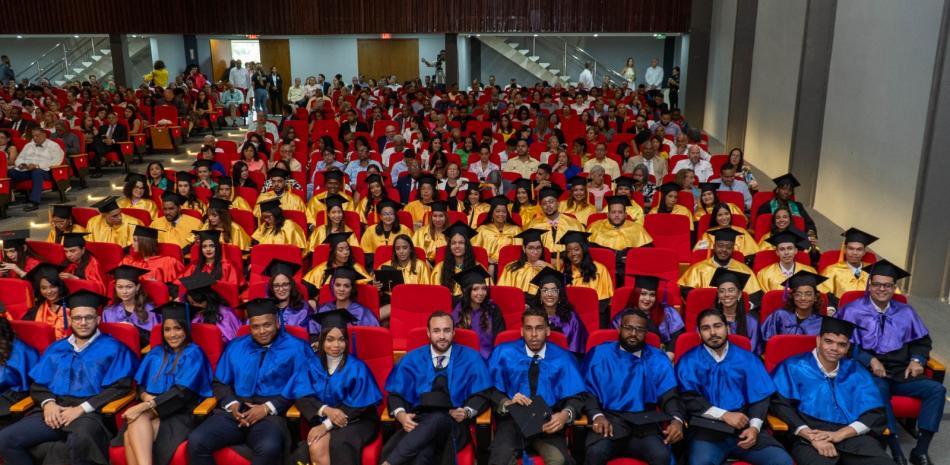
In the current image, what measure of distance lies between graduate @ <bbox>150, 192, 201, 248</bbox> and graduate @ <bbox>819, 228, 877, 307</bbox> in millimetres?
5801

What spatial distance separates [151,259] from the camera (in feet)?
21.5

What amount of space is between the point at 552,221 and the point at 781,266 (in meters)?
2.24

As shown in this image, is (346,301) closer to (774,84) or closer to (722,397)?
(722,397)

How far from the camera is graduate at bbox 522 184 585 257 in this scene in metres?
7.34

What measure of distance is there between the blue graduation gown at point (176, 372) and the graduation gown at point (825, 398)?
339cm

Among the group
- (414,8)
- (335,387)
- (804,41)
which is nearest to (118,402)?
(335,387)

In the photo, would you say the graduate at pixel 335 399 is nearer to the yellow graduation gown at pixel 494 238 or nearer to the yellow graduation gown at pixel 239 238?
the yellow graduation gown at pixel 494 238

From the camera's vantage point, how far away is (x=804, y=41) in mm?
10531

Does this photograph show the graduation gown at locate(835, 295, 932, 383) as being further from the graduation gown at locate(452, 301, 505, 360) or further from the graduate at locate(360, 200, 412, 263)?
the graduate at locate(360, 200, 412, 263)

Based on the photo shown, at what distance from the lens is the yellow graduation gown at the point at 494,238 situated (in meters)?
7.25

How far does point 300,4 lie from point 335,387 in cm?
1673

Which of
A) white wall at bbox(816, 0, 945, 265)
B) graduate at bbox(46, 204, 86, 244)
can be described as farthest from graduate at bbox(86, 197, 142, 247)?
white wall at bbox(816, 0, 945, 265)

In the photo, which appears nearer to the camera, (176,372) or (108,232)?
(176,372)

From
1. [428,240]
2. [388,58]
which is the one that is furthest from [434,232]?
[388,58]
